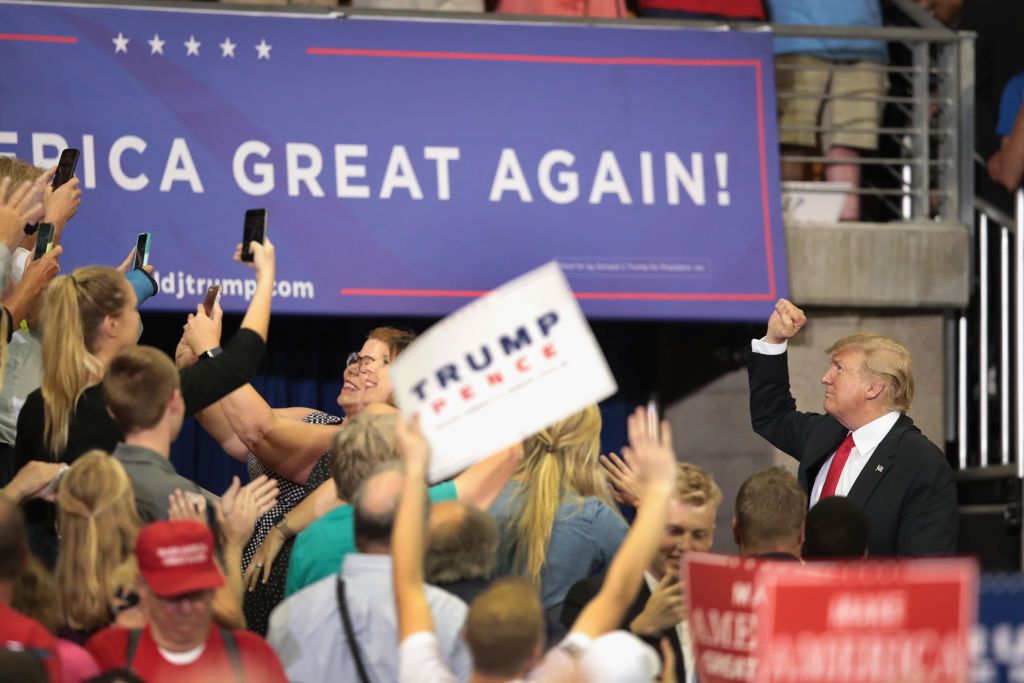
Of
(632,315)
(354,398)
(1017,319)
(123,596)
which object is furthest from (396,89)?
(123,596)

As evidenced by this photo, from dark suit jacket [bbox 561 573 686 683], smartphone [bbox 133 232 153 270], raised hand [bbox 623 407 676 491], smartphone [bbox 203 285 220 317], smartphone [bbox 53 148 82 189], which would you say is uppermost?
smartphone [bbox 53 148 82 189]

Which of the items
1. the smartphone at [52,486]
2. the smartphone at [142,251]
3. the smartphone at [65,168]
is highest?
the smartphone at [65,168]

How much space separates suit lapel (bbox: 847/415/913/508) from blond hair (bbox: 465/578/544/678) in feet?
8.17

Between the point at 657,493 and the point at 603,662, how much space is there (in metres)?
0.38

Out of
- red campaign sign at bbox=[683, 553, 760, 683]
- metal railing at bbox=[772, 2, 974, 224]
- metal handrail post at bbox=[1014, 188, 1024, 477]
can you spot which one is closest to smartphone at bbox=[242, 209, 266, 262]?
red campaign sign at bbox=[683, 553, 760, 683]

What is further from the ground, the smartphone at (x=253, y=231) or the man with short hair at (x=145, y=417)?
the smartphone at (x=253, y=231)

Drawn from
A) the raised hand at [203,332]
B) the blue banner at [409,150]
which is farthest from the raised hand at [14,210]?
the blue banner at [409,150]

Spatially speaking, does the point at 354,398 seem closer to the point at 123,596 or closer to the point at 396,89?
the point at 123,596

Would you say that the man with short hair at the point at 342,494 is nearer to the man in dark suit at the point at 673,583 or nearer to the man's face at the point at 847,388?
the man in dark suit at the point at 673,583

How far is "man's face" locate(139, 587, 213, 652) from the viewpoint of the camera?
3.58 m

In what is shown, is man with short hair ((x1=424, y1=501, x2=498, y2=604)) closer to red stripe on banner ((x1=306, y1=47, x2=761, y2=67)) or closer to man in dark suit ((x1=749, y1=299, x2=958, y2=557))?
man in dark suit ((x1=749, y1=299, x2=958, y2=557))

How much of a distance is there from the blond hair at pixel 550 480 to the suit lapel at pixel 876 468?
967 millimetres

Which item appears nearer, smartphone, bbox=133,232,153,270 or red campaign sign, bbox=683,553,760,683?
red campaign sign, bbox=683,553,760,683

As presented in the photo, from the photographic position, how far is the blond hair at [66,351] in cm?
446
